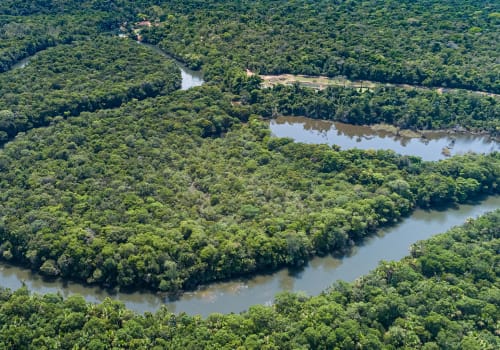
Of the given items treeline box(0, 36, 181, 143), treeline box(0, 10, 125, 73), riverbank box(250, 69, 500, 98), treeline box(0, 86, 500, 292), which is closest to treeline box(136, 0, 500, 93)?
riverbank box(250, 69, 500, 98)

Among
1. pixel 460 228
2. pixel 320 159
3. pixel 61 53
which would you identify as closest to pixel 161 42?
pixel 61 53

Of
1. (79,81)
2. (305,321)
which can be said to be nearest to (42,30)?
(79,81)

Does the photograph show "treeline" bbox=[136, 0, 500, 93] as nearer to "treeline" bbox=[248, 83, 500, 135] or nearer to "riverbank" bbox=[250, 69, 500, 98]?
"riverbank" bbox=[250, 69, 500, 98]

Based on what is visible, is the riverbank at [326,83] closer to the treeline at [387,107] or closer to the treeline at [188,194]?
the treeline at [387,107]

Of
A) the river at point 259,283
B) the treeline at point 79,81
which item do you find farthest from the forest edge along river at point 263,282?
the treeline at point 79,81

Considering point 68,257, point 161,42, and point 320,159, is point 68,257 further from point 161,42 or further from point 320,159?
point 161,42
